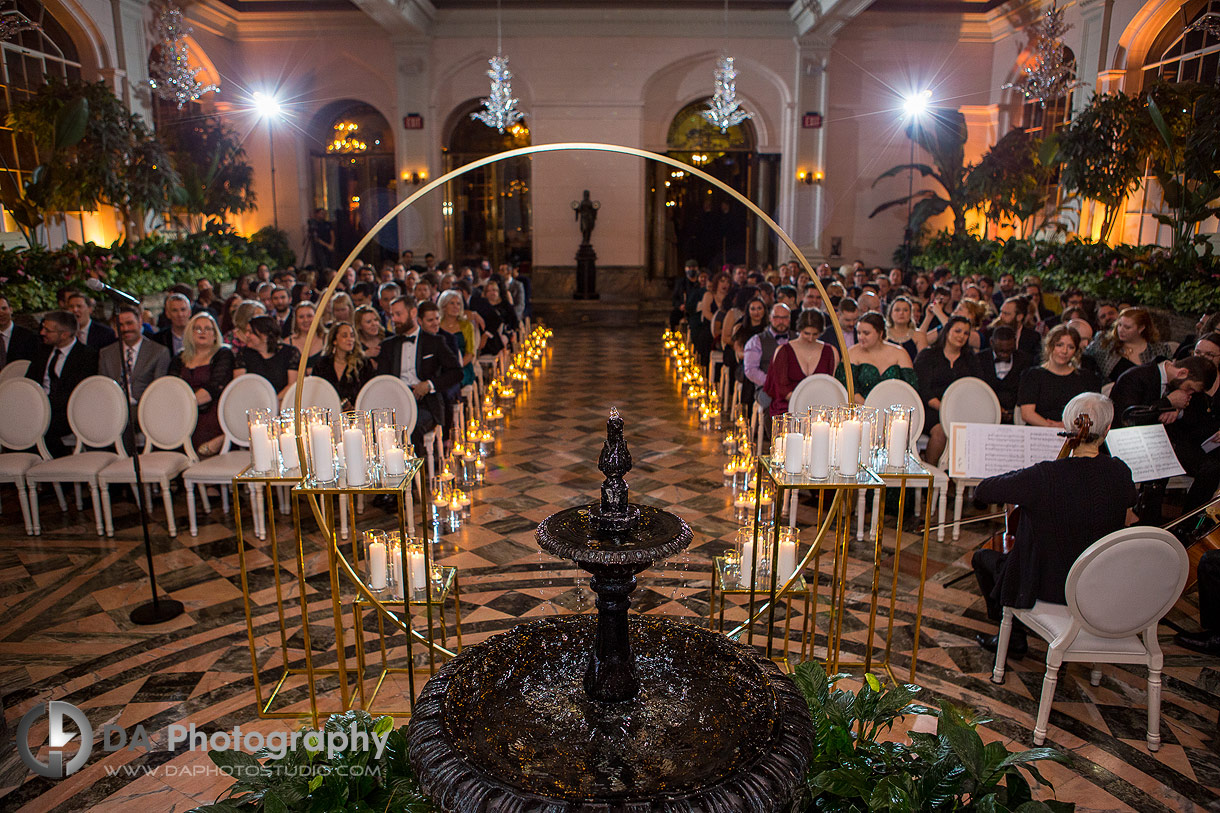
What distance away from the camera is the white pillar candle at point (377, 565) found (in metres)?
3.71

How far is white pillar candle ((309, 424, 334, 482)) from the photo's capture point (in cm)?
329

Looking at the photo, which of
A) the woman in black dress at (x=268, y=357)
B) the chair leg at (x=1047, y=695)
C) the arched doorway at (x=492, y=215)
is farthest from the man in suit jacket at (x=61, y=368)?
the arched doorway at (x=492, y=215)

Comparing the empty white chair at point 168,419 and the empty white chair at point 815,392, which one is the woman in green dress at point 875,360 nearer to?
the empty white chair at point 815,392

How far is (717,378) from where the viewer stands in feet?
32.8

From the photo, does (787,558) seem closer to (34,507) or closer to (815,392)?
(815,392)

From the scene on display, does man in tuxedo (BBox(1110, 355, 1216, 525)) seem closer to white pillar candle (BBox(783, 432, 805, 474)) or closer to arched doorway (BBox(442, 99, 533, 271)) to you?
white pillar candle (BBox(783, 432, 805, 474))

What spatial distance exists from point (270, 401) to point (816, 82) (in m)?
14.6

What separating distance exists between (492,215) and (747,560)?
634 inches

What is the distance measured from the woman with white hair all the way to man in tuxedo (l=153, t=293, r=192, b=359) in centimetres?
596

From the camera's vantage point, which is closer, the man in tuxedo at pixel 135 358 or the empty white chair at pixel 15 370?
the empty white chair at pixel 15 370

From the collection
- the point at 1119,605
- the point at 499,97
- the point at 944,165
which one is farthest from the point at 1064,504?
the point at 944,165

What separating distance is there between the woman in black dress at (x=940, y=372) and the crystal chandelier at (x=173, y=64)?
12013 millimetres

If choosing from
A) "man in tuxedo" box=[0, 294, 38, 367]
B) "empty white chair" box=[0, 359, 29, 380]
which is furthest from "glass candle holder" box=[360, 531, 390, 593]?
"man in tuxedo" box=[0, 294, 38, 367]

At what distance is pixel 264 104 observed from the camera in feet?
57.0
